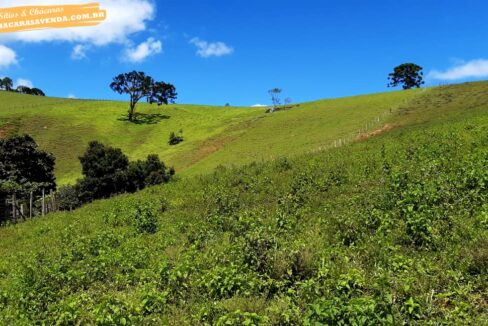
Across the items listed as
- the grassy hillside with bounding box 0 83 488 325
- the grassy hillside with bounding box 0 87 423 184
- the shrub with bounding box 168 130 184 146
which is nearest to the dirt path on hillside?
the grassy hillside with bounding box 0 87 423 184

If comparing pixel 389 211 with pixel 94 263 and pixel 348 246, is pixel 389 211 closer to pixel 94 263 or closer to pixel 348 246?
pixel 348 246

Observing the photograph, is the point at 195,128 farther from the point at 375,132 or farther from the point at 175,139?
the point at 375,132

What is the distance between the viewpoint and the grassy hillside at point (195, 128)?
61.2 meters

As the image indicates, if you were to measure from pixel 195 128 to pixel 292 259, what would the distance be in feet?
293

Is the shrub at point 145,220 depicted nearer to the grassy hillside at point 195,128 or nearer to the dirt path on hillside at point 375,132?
the grassy hillside at point 195,128

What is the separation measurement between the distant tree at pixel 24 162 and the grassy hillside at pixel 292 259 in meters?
35.8

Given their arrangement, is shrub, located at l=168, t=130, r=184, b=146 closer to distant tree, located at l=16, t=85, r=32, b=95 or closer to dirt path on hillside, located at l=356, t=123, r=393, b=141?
dirt path on hillside, located at l=356, t=123, r=393, b=141

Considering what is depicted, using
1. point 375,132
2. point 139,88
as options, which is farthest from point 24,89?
point 375,132

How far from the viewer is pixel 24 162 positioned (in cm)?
5325

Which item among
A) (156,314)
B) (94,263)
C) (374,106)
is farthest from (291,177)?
(374,106)

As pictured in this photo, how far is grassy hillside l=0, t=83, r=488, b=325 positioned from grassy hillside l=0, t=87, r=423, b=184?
35.4 meters

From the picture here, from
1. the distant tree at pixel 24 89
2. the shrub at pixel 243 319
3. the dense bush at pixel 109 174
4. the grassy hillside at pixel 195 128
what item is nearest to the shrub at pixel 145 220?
the shrub at pixel 243 319

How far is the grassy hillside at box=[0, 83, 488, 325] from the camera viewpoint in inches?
275

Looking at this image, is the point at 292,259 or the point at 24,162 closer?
the point at 292,259
